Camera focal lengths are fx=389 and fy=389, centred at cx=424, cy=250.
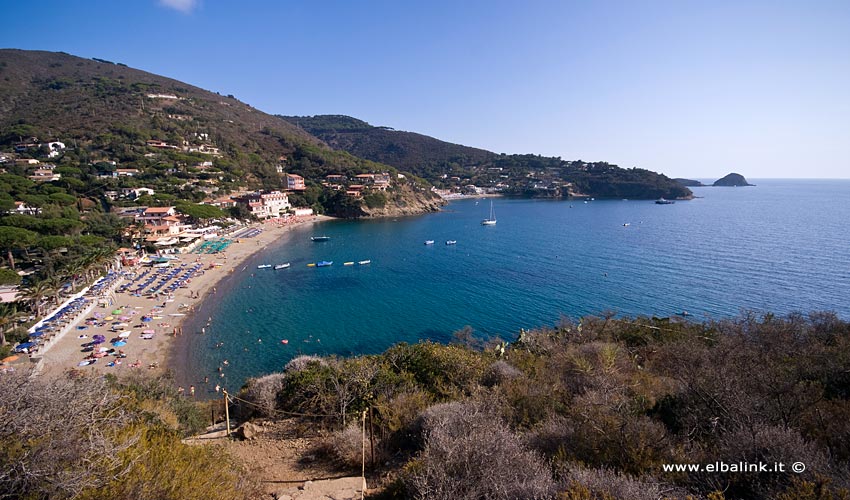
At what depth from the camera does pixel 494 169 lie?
150250mm

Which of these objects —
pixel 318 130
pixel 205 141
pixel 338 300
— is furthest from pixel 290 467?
pixel 318 130

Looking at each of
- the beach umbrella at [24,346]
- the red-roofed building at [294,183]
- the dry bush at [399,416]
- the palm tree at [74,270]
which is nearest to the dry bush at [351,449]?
the dry bush at [399,416]

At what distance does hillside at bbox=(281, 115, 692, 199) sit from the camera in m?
117

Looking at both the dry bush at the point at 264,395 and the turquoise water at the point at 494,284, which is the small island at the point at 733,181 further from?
the dry bush at the point at 264,395

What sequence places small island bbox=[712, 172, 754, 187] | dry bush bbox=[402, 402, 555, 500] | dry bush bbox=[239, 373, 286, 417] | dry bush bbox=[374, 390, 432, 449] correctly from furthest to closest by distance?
small island bbox=[712, 172, 754, 187]
dry bush bbox=[239, 373, 286, 417]
dry bush bbox=[374, 390, 432, 449]
dry bush bbox=[402, 402, 555, 500]

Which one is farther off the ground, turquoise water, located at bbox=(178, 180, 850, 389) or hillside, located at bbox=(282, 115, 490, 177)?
hillside, located at bbox=(282, 115, 490, 177)

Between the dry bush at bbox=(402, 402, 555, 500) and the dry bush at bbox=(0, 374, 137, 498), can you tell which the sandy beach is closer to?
the dry bush at bbox=(0, 374, 137, 498)

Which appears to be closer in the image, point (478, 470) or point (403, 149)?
point (478, 470)

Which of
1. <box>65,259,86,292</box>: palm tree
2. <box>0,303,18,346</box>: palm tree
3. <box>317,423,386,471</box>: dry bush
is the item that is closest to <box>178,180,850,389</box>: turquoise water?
<box>0,303,18,346</box>: palm tree

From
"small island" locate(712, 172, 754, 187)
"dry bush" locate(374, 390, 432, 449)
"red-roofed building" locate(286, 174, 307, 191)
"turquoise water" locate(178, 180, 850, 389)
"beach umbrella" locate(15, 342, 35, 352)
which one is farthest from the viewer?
"small island" locate(712, 172, 754, 187)

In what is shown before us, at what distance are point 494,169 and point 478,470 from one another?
497ft

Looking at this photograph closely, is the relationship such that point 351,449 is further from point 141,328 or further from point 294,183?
point 294,183

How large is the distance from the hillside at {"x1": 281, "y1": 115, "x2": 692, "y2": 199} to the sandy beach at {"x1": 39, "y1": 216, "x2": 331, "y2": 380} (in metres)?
102

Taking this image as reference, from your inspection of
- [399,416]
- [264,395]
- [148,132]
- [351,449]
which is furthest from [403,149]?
[351,449]
